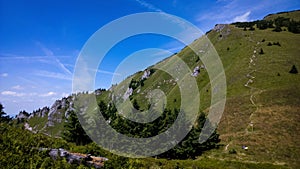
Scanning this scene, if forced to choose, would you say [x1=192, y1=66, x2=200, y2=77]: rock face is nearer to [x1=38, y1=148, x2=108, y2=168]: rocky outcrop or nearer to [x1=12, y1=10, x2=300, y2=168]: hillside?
[x1=12, y1=10, x2=300, y2=168]: hillside

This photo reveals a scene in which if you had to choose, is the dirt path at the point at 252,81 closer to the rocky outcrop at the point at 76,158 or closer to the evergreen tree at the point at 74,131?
the evergreen tree at the point at 74,131

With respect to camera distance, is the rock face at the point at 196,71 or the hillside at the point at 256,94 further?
the rock face at the point at 196,71

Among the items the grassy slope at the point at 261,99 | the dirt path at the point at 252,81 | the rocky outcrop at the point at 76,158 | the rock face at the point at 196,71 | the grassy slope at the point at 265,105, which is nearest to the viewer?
the rocky outcrop at the point at 76,158

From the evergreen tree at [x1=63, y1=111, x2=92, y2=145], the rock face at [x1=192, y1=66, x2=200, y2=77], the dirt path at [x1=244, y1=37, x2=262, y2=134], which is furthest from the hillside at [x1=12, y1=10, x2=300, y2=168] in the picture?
the evergreen tree at [x1=63, y1=111, x2=92, y2=145]

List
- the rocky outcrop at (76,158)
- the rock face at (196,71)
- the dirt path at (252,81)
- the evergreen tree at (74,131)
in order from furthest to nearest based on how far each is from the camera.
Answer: the rock face at (196,71) → the dirt path at (252,81) → the evergreen tree at (74,131) → the rocky outcrop at (76,158)

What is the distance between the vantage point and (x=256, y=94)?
243 ft

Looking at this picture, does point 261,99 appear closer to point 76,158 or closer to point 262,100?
point 262,100

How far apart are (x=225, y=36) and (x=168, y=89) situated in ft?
174

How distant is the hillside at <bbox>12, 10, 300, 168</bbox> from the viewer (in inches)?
1722

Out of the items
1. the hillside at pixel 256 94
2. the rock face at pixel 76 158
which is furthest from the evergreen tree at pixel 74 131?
the rock face at pixel 76 158

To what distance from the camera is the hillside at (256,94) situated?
43750 millimetres

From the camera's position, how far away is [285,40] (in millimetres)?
117750

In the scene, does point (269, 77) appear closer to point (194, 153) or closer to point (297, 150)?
point (297, 150)

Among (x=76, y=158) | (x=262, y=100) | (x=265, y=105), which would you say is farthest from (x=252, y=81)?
(x=76, y=158)
